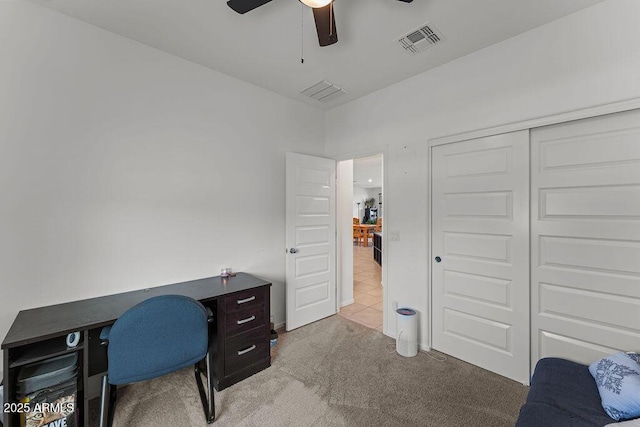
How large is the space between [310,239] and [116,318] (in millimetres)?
2088

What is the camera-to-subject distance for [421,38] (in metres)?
2.21

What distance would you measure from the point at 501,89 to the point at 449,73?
20.4 inches

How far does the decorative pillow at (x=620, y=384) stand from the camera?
4.17ft

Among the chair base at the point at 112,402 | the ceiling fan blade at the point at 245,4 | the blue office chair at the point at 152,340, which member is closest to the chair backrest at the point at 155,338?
the blue office chair at the point at 152,340

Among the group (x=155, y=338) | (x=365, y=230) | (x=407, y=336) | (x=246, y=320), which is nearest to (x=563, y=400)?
(x=407, y=336)

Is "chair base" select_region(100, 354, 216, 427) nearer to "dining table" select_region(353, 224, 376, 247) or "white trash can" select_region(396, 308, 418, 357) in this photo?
"white trash can" select_region(396, 308, 418, 357)

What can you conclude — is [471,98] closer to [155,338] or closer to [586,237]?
[586,237]

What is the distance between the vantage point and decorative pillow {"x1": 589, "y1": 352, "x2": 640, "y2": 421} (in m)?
1.27

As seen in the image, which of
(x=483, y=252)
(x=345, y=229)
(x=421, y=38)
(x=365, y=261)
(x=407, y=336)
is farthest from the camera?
(x=365, y=261)

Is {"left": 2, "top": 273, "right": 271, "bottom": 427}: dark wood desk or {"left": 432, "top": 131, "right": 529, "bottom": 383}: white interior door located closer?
{"left": 2, "top": 273, "right": 271, "bottom": 427}: dark wood desk

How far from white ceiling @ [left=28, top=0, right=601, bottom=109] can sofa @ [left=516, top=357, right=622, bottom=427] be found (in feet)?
8.05

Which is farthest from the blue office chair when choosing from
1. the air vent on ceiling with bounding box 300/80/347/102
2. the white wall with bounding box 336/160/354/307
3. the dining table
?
the dining table

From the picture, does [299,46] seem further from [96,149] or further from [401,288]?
[401,288]

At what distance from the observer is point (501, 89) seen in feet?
7.42
